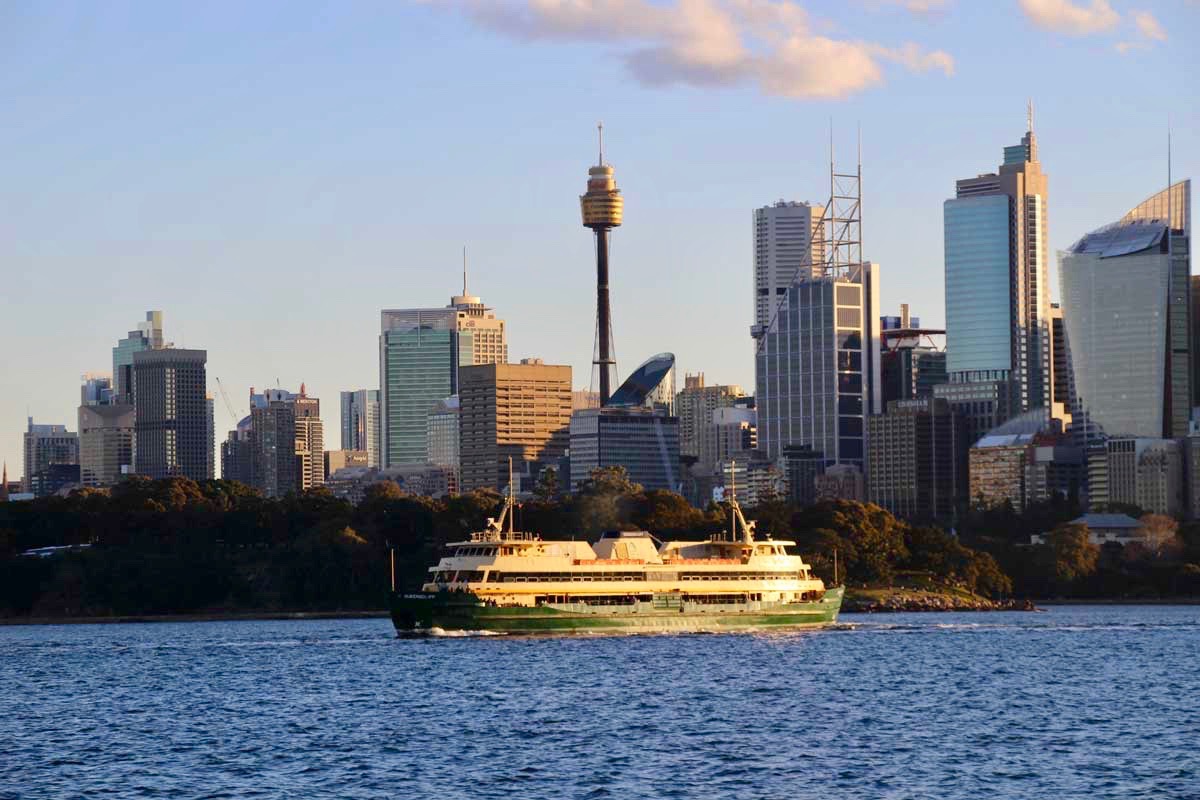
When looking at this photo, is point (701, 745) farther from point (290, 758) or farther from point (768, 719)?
point (290, 758)

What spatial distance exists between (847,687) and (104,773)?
47633 mm

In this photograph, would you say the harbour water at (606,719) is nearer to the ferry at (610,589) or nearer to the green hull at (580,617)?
the green hull at (580,617)

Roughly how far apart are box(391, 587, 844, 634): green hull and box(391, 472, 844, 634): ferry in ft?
0.23

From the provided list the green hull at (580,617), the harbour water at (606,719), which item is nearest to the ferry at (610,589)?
the green hull at (580,617)

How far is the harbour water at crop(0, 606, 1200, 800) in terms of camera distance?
8294cm

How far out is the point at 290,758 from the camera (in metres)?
90.1

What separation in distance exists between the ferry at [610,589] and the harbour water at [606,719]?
1.75 m

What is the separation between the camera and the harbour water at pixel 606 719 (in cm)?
8294

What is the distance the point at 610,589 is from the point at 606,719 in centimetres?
5720

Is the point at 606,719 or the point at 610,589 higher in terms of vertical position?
the point at 610,589

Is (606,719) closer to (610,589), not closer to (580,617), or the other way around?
(580,617)

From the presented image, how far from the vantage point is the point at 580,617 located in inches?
6255

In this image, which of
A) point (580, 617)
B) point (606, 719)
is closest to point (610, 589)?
point (580, 617)

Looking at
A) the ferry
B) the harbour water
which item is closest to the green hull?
the ferry
